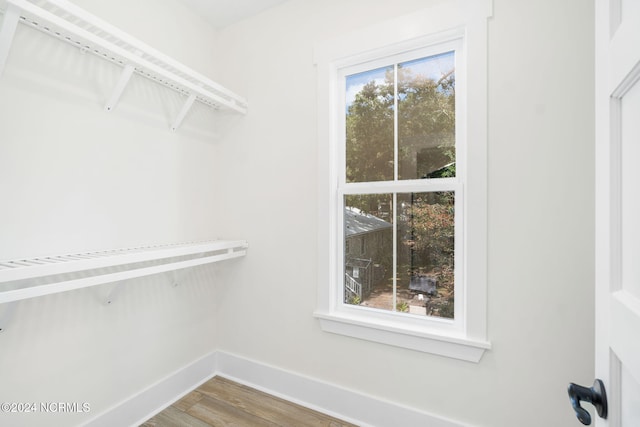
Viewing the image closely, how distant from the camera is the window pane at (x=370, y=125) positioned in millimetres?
1640

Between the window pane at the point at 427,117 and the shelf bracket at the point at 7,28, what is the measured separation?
5.19 ft

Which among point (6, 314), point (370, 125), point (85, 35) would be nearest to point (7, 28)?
point (85, 35)

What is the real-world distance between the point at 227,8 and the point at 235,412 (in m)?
2.44

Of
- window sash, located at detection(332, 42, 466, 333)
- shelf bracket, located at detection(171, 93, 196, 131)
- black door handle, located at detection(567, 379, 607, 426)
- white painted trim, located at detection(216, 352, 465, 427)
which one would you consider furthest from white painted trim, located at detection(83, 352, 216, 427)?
black door handle, located at detection(567, 379, 607, 426)

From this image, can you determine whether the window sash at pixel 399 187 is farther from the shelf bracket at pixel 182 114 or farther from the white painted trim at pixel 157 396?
the white painted trim at pixel 157 396

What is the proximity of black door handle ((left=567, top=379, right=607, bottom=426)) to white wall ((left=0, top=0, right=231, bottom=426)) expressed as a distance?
1.81 metres

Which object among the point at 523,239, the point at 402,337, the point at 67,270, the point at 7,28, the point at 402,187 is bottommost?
the point at 402,337

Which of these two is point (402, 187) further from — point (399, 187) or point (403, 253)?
point (403, 253)

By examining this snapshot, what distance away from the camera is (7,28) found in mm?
1022

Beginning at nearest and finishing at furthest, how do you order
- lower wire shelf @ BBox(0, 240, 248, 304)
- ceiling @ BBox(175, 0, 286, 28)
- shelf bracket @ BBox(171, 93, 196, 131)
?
lower wire shelf @ BBox(0, 240, 248, 304) < shelf bracket @ BBox(171, 93, 196, 131) < ceiling @ BBox(175, 0, 286, 28)

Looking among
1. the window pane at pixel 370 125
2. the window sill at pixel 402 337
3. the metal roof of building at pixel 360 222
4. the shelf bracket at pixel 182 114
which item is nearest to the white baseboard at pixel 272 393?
the window sill at pixel 402 337

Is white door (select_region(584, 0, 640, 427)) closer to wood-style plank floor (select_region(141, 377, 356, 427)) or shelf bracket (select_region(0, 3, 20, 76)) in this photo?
wood-style plank floor (select_region(141, 377, 356, 427))

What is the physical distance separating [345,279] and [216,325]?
1040mm

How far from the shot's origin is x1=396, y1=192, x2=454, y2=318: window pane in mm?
1481
